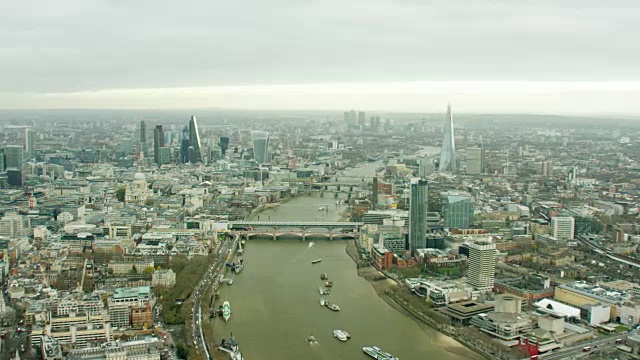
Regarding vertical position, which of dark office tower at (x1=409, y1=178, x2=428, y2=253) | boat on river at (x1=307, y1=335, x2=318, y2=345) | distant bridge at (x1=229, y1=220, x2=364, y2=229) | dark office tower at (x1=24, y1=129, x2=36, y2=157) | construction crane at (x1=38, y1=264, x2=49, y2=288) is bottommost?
boat on river at (x1=307, y1=335, x2=318, y2=345)

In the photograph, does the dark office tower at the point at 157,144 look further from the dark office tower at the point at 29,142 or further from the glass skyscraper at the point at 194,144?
the dark office tower at the point at 29,142

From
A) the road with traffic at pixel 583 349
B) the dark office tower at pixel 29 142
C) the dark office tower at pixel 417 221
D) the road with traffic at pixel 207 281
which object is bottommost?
the road with traffic at pixel 583 349

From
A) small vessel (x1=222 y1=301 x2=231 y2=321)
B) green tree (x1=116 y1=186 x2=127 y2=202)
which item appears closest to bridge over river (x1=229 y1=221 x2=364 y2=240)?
green tree (x1=116 y1=186 x2=127 y2=202)

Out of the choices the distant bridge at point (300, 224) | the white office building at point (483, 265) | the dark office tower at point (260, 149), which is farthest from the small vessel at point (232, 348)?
the dark office tower at point (260, 149)

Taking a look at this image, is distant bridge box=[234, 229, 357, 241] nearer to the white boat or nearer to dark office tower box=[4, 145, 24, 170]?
the white boat

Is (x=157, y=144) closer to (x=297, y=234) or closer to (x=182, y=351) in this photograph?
(x=297, y=234)

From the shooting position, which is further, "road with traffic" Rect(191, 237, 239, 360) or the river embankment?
the river embankment

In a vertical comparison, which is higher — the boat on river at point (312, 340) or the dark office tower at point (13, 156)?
the dark office tower at point (13, 156)

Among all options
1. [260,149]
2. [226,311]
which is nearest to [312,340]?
[226,311]
